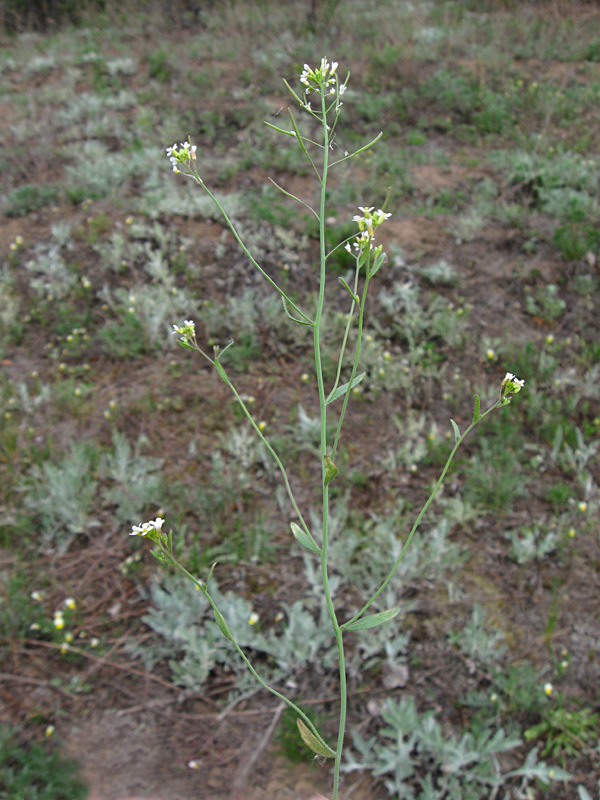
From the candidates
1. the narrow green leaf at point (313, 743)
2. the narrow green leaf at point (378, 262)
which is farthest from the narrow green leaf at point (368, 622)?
the narrow green leaf at point (378, 262)

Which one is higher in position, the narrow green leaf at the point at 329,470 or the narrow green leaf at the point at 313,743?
the narrow green leaf at the point at 329,470

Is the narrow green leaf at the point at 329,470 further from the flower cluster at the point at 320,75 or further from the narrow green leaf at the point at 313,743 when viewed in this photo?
the flower cluster at the point at 320,75

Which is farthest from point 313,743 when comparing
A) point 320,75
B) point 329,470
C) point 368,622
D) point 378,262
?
point 320,75

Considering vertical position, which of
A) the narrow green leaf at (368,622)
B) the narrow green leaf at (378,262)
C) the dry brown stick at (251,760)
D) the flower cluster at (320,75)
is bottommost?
the dry brown stick at (251,760)

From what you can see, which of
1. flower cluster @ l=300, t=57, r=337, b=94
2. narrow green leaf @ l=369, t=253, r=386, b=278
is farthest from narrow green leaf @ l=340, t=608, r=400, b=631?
flower cluster @ l=300, t=57, r=337, b=94

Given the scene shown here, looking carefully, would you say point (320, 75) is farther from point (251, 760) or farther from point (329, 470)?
point (251, 760)

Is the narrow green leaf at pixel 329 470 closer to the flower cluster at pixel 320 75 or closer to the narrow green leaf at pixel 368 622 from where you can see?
the narrow green leaf at pixel 368 622

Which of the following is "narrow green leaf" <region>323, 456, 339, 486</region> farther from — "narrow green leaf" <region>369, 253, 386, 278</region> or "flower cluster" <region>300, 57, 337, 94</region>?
"flower cluster" <region>300, 57, 337, 94</region>

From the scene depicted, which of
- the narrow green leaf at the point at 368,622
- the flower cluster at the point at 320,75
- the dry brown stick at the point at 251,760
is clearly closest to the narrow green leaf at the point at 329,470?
the narrow green leaf at the point at 368,622

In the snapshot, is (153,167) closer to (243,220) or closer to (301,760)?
(243,220)

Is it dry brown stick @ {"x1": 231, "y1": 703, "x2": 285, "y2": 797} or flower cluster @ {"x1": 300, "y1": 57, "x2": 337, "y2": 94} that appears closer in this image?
flower cluster @ {"x1": 300, "y1": 57, "x2": 337, "y2": 94}

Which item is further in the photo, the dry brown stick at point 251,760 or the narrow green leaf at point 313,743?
the dry brown stick at point 251,760

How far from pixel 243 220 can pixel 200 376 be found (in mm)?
1820

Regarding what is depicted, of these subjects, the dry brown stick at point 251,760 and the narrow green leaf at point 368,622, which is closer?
the narrow green leaf at point 368,622
